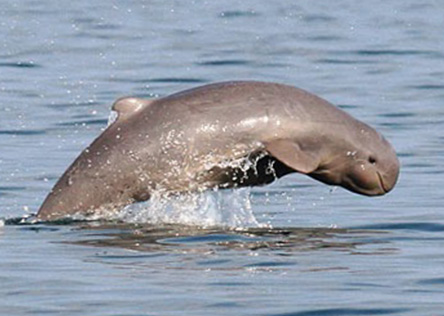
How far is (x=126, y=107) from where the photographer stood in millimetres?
14914

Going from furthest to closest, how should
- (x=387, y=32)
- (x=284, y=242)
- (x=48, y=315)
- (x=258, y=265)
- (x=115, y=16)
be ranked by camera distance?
(x=115, y=16) → (x=387, y=32) → (x=284, y=242) → (x=258, y=265) → (x=48, y=315)

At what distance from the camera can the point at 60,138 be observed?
69.4ft

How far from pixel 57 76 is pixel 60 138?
687 cm

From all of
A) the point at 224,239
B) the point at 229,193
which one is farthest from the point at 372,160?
the point at 224,239

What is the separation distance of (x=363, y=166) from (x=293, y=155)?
1.03m

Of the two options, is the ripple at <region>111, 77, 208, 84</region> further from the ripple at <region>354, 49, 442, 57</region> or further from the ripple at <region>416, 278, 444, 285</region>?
the ripple at <region>416, 278, 444, 285</region>

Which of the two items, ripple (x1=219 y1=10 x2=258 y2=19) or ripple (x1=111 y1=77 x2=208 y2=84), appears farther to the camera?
ripple (x1=219 y1=10 x2=258 y2=19)

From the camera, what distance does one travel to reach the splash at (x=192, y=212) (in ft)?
49.6

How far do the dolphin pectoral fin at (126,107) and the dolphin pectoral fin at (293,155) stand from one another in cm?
102

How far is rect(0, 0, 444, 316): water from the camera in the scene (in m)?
12.1

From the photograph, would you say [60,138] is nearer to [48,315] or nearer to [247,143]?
[247,143]

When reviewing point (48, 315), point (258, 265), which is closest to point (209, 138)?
point (258, 265)

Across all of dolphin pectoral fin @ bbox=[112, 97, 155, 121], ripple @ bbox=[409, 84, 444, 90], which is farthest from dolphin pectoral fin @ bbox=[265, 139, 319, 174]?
ripple @ bbox=[409, 84, 444, 90]

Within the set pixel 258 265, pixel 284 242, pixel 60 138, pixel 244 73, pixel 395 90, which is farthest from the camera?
pixel 244 73
